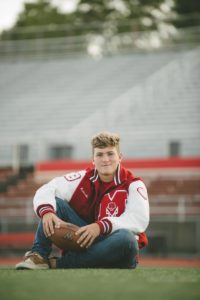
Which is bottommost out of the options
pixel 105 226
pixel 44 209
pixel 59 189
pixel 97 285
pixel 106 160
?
pixel 97 285

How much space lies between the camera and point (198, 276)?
14.5 ft

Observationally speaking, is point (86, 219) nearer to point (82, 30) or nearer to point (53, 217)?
point (53, 217)

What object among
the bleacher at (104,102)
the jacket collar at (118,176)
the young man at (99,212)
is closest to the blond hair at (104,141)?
the young man at (99,212)

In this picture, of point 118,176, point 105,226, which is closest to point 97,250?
point 105,226

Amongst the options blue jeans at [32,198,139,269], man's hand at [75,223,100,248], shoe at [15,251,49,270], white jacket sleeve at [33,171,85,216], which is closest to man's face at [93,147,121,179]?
white jacket sleeve at [33,171,85,216]

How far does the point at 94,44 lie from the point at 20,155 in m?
5.11

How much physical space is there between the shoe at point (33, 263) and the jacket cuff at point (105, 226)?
0.48 m

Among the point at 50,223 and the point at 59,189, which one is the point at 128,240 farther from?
the point at 59,189

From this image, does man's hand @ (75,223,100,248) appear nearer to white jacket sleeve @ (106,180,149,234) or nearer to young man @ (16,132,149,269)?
young man @ (16,132,149,269)

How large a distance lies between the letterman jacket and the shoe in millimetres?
275

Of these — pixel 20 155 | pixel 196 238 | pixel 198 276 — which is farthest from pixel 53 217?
pixel 20 155

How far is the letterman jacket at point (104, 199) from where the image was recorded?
197 inches

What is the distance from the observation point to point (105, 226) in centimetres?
492

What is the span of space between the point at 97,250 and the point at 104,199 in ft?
1.17
